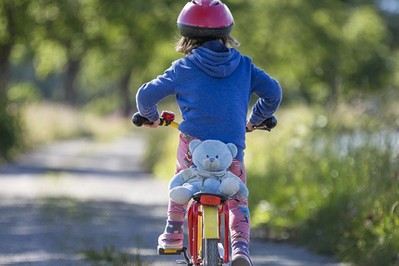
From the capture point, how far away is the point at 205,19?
18.7 ft

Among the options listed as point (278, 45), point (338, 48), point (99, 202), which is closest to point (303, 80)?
point (338, 48)

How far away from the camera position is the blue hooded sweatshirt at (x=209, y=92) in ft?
18.4

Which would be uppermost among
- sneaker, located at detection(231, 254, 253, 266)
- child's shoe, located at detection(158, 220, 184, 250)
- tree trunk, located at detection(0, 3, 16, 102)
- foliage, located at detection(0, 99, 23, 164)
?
tree trunk, located at detection(0, 3, 16, 102)

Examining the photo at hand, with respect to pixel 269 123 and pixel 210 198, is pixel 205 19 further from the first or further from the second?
pixel 210 198

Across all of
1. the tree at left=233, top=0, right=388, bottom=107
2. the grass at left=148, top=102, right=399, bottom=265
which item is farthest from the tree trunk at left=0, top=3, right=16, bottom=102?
the grass at left=148, top=102, right=399, bottom=265

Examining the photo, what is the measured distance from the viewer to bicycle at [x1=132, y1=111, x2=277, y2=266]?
5195mm

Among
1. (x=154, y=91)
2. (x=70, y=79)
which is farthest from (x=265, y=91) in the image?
(x=70, y=79)

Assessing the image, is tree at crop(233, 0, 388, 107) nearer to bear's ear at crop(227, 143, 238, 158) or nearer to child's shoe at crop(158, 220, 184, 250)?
child's shoe at crop(158, 220, 184, 250)

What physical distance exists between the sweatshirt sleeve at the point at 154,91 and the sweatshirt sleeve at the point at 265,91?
0.43m

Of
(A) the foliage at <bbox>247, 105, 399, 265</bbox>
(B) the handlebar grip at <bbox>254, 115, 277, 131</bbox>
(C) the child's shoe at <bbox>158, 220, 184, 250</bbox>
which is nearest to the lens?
(C) the child's shoe at <bbox>158, 220, 184, 250</bbox>

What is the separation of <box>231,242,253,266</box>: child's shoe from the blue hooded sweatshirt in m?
0.42

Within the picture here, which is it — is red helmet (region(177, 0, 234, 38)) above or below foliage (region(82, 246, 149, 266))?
above

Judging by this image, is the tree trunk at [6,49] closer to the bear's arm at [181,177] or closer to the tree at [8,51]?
the tree at [8,51]

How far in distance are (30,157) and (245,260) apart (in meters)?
19.6
